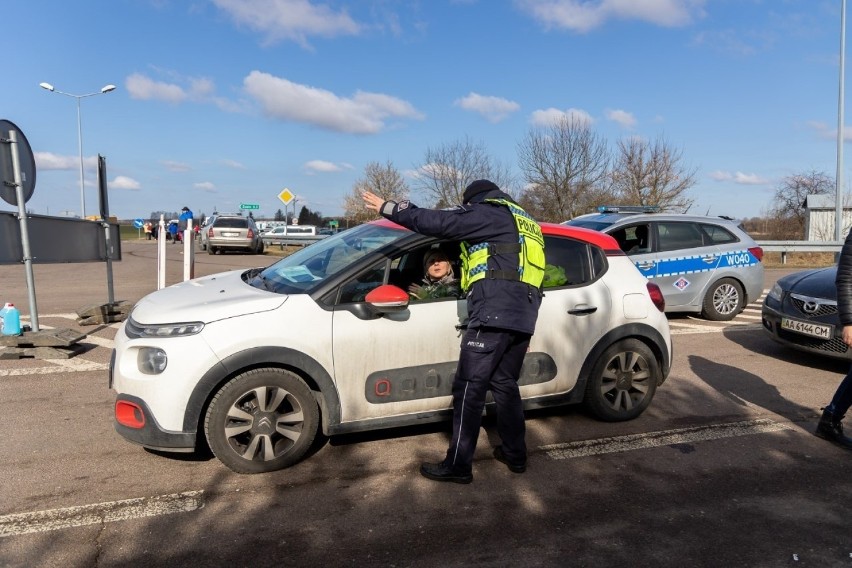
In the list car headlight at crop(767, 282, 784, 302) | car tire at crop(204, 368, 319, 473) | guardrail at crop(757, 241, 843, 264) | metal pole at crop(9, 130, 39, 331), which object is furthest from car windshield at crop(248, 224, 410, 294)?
guardrail at crop(757, 241, 843, 264)

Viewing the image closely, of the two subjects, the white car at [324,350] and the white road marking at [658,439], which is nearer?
the white car at [324,350]

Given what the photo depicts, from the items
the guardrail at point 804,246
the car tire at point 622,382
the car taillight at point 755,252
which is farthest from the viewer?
the guardrail at point 804,246

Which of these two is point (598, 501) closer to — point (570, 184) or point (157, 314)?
point (157, 314)

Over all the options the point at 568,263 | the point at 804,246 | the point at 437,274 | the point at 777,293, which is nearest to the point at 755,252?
the point at 777,293

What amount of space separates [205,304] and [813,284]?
636cm

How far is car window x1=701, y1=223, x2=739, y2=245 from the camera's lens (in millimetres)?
9578

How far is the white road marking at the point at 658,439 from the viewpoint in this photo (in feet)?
14.2

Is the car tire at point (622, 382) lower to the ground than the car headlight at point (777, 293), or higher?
lower

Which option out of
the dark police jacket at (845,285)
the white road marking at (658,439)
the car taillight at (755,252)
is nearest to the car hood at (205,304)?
the white road marking at (658,439)

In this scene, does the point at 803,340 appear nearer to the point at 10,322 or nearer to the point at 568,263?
the point at 568,263

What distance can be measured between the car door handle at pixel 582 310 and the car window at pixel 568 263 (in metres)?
0.19

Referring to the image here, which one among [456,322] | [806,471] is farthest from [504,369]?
[806,471]

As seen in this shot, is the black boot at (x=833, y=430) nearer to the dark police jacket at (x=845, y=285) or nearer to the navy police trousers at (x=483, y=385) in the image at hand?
the dark police jacket at (x=845, y=285)

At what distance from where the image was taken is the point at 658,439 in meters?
4.57
